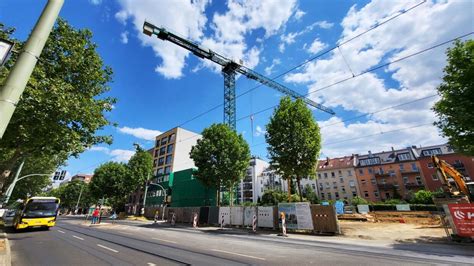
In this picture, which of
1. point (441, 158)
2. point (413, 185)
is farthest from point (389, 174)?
point (441, 158)

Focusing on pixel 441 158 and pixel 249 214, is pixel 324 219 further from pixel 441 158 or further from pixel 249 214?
pixel 441 158

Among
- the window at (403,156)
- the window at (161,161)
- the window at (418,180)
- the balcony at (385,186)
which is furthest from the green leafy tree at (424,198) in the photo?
the window at (161,161)

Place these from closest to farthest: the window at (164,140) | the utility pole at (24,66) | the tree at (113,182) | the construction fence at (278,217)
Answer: the utility pole at (24,66) → the construction fence at (278,217) → the tree at (113,182) → the window at (164,140)

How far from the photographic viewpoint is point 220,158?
28.9 m

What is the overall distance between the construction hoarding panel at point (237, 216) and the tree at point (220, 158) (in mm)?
5637

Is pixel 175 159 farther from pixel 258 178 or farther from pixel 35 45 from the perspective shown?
pixel 35 45

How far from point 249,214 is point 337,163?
51414 mm

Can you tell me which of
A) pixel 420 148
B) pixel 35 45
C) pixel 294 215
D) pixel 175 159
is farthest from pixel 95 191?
pixel 420 148

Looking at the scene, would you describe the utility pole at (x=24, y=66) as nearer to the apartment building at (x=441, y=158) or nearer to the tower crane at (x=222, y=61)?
the tower crane at (x=222, y=61)

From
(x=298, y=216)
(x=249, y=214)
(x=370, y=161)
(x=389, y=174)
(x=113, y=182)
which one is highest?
(x=370, y=161)

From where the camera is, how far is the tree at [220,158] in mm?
28859

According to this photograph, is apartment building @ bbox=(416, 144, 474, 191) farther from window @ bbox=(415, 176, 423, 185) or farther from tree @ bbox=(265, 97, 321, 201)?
tree @ bbox=(265, 97, 321, 201)

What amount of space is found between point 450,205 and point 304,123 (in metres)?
11.1

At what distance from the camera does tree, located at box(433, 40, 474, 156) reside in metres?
12.9
